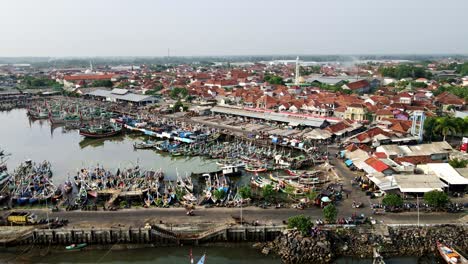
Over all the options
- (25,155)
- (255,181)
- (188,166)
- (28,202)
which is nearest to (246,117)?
(188,166)

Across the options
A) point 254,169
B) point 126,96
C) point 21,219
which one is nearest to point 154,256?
point 21,219

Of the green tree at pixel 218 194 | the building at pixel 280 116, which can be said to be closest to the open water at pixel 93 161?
the green tree at pixel 218 194

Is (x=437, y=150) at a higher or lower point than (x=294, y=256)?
higher

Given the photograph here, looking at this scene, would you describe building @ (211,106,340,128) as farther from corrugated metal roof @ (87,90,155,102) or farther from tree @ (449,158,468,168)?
tree @ (449,158,468,168)

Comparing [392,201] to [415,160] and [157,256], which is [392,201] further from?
[157,256]

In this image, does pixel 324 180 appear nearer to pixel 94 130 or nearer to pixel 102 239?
pixel 102 239

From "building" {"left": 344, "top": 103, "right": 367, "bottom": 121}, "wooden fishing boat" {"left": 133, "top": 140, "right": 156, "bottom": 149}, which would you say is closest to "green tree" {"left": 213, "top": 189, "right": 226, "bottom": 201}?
"wooden fishing boat" {"left": 133, "top": 140, "right": 156, "bottom": 149}
